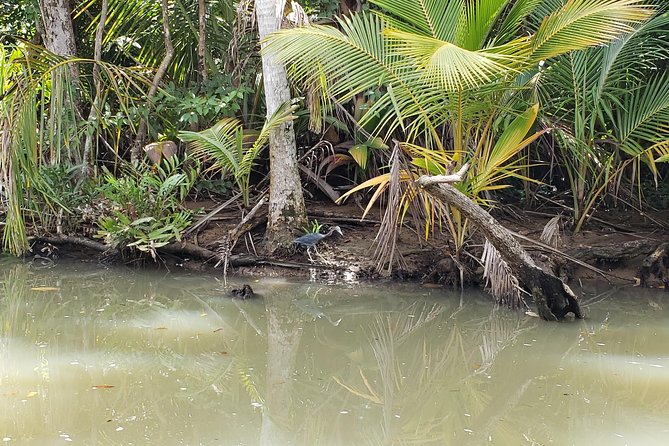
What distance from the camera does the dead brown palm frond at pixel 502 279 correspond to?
5109 millimetres

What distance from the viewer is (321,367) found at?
387cm

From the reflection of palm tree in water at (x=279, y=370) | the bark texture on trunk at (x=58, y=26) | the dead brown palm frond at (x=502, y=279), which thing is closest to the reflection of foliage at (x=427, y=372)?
the dead brown palm frond at (x=502, y=279)

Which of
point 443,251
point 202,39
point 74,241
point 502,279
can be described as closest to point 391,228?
point 443,251

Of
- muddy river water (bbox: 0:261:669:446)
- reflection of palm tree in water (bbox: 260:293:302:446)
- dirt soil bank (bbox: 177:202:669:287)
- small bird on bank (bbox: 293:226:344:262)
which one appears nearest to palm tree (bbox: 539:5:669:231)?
dirt soil bank (bbox: 177:202:669:287)

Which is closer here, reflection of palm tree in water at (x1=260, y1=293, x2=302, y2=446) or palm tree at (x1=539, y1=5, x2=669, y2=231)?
reflection of palm tree in water at (x1=260, y1=293, x2=302, y2=446)

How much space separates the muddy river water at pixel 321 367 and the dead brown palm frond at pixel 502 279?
0.13 meters

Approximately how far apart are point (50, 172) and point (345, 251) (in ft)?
9.31

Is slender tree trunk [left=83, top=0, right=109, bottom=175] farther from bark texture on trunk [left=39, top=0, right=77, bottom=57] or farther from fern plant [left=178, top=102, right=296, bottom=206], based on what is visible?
fern plant [left=178, top=102, right=296, bottom=206]

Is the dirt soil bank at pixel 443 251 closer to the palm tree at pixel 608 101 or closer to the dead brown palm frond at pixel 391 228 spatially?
the dead brown palm frond at pixel 391 228

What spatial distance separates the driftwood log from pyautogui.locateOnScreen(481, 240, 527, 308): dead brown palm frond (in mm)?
248

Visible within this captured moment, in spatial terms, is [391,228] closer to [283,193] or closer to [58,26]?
[283,193]

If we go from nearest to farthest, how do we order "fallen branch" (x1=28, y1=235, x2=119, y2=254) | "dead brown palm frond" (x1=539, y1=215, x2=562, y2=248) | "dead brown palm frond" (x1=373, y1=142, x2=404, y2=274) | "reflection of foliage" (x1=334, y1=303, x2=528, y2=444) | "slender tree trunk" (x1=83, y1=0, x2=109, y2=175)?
1. "reflection of foliage" (x1=334, y1=303, x2=528, y2=444)
2. "dead brown palm frond" (x1=373, y1=142, x2=404, y2=274)
3. "dead brown palm frond" (x1=539, y1=215, x2=562, y2=248)
4. "fallen branch" (x1=28, y1=235, x2=119, y2=254)
5. "slender tree trunk" (x1=83, y1=0, x2=109, y2=175)

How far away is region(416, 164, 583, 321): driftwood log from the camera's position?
461cm

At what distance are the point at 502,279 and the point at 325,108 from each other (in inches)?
82.8
